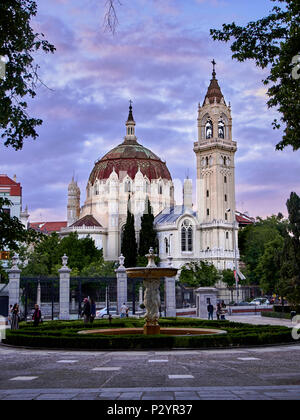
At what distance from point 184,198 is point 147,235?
1266 cm

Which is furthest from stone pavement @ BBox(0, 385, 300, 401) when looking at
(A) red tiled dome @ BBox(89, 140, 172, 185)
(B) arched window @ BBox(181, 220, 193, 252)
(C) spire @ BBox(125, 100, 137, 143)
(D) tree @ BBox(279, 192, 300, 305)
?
(C) spire @ BBox(125, 100, 137, 143)

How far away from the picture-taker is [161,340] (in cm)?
1778

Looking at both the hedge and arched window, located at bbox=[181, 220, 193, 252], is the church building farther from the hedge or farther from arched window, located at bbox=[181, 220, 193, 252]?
the hedge

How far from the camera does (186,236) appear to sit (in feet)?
273

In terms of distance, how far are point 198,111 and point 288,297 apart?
183 feet

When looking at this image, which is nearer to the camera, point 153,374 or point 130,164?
point 153,374

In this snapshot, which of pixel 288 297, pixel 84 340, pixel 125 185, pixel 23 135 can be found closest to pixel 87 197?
pixel 125 185

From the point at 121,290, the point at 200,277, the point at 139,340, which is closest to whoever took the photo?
the point at 139,340

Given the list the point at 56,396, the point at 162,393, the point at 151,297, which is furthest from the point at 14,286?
the point at 162,393

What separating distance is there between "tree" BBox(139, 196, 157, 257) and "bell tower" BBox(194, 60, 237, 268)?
25.1 ft

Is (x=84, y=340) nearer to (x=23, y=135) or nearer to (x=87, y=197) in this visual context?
(x=23, y=135)

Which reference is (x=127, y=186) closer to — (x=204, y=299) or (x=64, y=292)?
(x=64, y=292)

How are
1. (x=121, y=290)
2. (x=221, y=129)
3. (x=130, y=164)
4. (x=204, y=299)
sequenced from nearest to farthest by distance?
(x=204, y=299) → (x=121, y=290) → (x=221, y=129) → (x=130, y=164)

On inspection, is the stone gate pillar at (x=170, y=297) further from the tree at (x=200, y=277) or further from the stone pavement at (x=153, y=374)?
the tree at (x=200, y=277)
